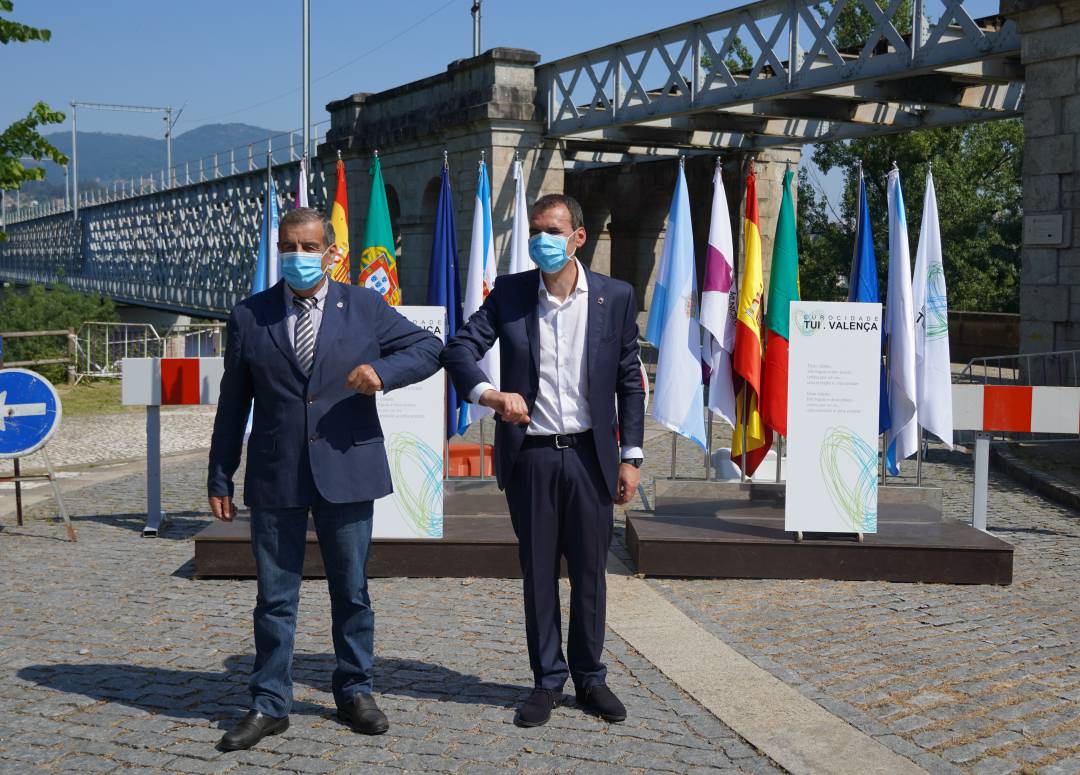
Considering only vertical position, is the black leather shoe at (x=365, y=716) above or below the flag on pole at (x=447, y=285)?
below

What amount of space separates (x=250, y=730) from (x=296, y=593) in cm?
54

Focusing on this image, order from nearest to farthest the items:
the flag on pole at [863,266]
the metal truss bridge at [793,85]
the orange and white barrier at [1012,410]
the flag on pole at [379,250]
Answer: the flag on pole at [863,266] < the orange and white barrier at [1012,410] < the flag on pole at [379,250] < the metal truss bridge at [793,85]

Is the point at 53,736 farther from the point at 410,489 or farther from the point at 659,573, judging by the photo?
the point at 659,573

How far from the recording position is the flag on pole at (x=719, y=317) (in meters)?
8.02

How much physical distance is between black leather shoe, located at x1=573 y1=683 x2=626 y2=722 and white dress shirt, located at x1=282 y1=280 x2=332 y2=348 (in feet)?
5.76

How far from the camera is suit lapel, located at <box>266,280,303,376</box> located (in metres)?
4.84

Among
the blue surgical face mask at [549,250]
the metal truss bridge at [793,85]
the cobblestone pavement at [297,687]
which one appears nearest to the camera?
the cobblestone pavement at [297,687]

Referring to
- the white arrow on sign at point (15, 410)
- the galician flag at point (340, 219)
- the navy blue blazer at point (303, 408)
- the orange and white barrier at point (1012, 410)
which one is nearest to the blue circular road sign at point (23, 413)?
the white arrow on sign at point (15, 410)

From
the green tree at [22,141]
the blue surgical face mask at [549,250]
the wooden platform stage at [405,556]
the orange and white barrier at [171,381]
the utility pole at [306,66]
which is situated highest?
the utility pole at [306,66]

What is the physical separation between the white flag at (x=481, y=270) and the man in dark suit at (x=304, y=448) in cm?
408

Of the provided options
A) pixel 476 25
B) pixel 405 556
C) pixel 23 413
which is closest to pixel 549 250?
pixel 405 556

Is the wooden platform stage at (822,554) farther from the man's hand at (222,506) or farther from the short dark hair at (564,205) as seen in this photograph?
the man's hand at (222,506)

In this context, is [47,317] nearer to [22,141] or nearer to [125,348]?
[125,348]

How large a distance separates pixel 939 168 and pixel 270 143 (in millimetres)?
15857
